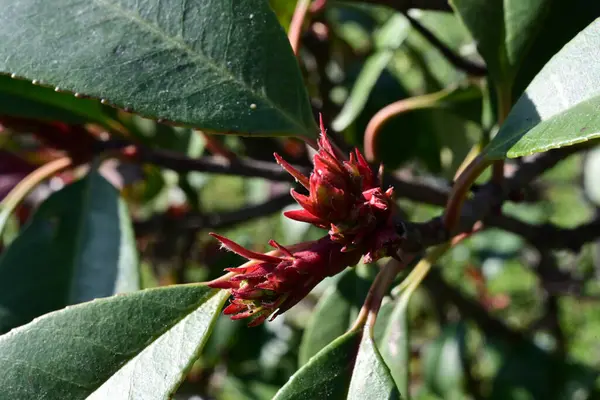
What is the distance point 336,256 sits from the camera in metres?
0.56

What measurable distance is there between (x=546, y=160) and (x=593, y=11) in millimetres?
235

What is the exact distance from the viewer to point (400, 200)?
1.51 metres

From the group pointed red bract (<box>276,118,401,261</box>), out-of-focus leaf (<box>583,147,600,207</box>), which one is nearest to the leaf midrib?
pointed red bract (<box>276,118,401,261</box>)

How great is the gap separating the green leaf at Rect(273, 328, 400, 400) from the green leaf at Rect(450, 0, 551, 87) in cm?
35

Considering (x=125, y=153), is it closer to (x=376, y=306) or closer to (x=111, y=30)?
(x=111, y=30)

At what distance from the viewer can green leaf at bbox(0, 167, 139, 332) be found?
830 millimetres

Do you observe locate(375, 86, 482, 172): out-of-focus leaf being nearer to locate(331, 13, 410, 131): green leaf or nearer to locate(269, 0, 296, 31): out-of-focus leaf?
locate(331, 13, 410, 131): green leaf

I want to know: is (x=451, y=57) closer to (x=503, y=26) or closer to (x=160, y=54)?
(x=503, y=26)

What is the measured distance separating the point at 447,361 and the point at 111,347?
1.09 metres

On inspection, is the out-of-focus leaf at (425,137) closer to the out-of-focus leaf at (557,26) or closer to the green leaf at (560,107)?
the out-of-focus leaf at (557,26)

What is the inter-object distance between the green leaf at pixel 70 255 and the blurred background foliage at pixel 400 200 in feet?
0.16

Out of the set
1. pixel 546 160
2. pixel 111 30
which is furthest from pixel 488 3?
pixel 111 30

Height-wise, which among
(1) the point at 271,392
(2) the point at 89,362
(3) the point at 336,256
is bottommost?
(1) the point at 271,392

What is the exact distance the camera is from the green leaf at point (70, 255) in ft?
2.72
